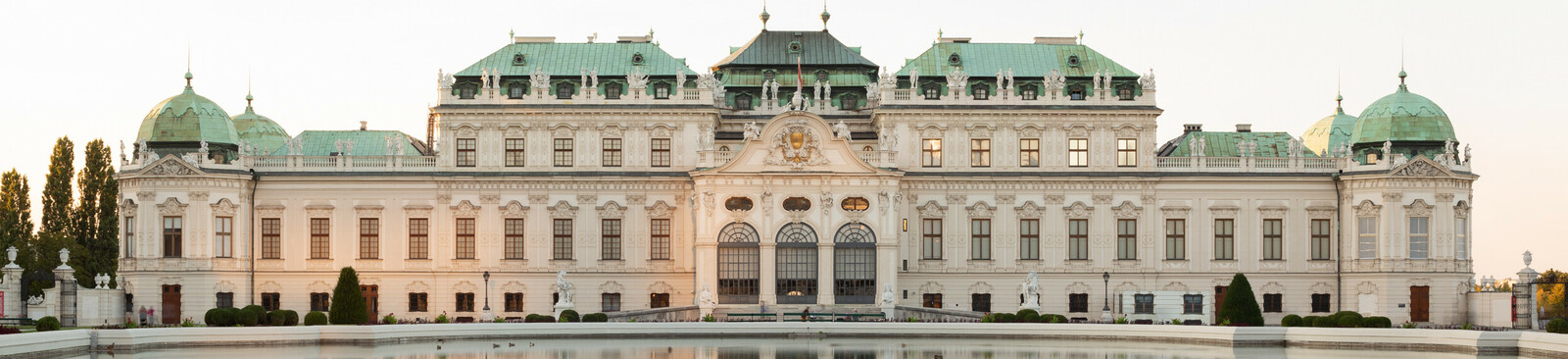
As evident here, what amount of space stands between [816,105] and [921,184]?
19.4ft

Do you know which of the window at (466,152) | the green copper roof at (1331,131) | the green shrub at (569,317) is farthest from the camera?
the green copper roof at (1331,131)

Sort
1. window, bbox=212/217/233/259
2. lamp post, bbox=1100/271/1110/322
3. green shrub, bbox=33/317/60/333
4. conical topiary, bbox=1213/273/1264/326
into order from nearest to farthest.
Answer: green shrub, bbox=33/317/60/333 → conical topiary, bbox=1213/273/1264/326 → lamp post, bbox=1100/271/1110/322 → window, bbox=212/217/233/259

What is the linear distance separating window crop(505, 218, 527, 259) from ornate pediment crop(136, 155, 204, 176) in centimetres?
1275

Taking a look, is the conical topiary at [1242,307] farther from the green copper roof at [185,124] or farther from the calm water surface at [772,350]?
the green copper roof at [185,124]

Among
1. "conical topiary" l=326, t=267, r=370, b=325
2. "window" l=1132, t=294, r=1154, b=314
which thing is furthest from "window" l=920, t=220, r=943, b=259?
"conical topiary" l=326, t=267, r=370, b=325

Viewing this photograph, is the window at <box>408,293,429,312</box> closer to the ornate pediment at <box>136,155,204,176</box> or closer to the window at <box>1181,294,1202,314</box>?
the ornate pediment at <box>136,155,204,176</box>

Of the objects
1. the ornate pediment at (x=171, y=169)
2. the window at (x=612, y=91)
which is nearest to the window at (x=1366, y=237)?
the window at (x=612, y=91)

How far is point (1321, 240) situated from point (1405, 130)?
5.75 meters

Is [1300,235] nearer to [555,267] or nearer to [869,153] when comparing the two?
[869,153]

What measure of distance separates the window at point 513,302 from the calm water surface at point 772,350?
1801 cm

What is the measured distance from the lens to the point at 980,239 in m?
84.4

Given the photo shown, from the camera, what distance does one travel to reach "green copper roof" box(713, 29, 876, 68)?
289ft

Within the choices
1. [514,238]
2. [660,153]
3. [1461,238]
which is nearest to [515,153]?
[514,238]

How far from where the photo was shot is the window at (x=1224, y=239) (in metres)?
84.8
